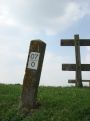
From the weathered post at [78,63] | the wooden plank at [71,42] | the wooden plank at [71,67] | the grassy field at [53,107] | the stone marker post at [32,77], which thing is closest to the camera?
the grassy field at [53,107]

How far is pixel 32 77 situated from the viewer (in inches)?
424

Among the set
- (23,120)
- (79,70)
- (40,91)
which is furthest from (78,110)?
(79,70)

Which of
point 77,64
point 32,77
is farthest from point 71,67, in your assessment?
point 32,77

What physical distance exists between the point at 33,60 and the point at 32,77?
0.43 m

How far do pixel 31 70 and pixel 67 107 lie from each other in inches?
51.0

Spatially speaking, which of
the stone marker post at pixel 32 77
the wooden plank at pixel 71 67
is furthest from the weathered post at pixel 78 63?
the stone marker post at pixel 32 77

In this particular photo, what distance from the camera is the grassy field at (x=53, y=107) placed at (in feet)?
32.4

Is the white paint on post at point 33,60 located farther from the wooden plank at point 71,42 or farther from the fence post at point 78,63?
the wooden plank at point 71,42

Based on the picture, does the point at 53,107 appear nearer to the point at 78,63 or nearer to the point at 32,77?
the point at 32,77

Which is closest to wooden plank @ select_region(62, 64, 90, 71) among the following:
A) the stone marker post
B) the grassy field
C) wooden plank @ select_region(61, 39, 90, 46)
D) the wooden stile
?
the wooden stile

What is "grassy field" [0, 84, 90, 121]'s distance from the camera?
9.87 metres

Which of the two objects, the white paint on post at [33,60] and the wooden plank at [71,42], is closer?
the white paint on post at [33,60]

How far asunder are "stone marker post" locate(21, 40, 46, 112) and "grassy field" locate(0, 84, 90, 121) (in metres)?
0.28

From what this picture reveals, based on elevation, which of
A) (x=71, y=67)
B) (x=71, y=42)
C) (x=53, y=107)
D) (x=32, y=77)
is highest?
(x=71, y=42)
